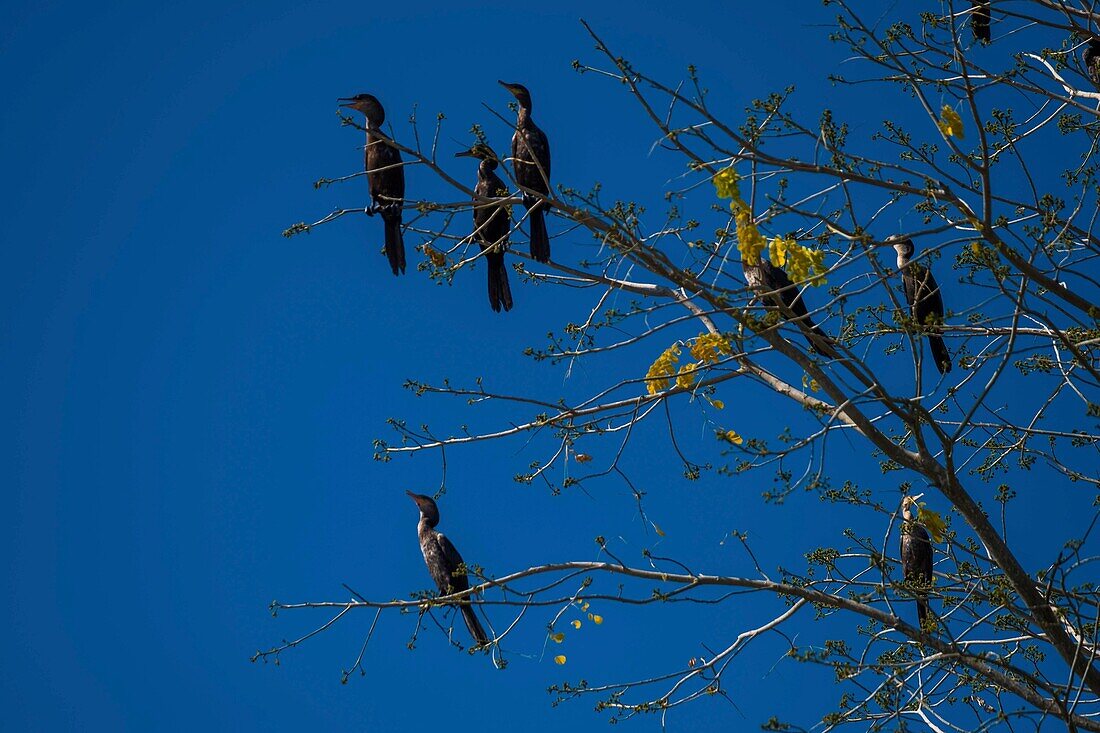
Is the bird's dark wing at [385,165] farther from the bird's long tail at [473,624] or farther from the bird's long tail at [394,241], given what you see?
the bird's long tail at [473,624]

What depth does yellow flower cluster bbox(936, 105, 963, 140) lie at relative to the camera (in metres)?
4.56

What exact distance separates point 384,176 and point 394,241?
38.2 inches

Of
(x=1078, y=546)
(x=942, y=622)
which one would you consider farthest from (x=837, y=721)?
(x=1078, y=546)

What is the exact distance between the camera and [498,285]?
7492 millimetres

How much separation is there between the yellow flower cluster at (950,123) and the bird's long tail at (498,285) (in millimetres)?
3270

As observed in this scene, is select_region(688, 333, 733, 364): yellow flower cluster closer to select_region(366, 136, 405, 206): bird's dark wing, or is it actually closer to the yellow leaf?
the yellow leaf

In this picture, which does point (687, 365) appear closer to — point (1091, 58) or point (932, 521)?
point (932, 521)

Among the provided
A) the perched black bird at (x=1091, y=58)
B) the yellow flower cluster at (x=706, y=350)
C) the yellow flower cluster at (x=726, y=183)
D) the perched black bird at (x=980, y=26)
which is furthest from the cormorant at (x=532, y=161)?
the perched black bird at (x=1091, y=58)

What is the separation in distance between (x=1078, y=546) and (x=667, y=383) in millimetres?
1768

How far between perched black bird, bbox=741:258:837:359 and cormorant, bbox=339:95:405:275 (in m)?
2.02

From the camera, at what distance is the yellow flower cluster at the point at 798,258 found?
15.2 feet

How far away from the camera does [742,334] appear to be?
4.73m

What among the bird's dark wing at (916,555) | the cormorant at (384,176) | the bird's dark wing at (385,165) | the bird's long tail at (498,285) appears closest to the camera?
the bird's dark wing at (916,555)

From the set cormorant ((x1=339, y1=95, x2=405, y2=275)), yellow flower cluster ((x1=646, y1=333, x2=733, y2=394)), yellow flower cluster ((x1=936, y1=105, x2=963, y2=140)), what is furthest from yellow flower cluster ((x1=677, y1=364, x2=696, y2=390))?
cormorant ((x1=339, y1=95, x2=405, y2=275))
